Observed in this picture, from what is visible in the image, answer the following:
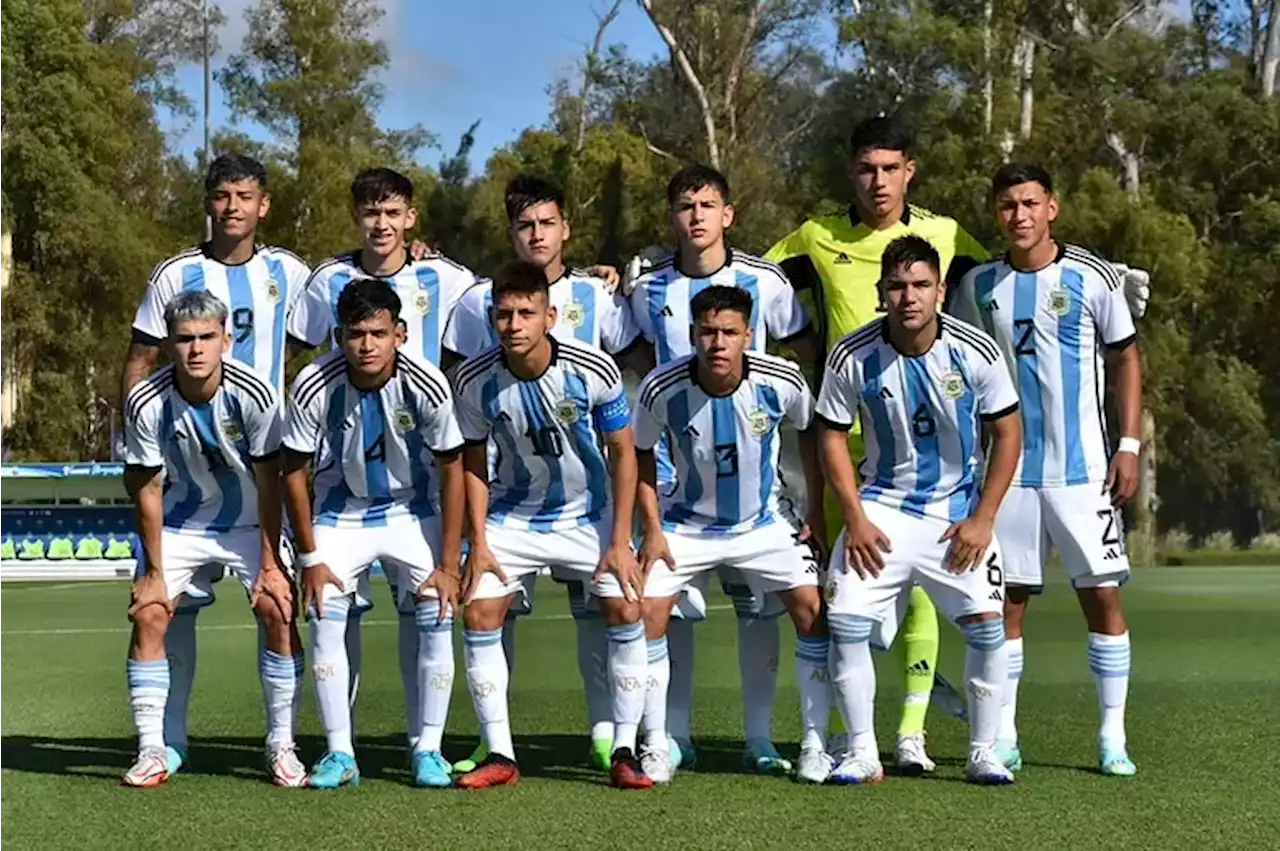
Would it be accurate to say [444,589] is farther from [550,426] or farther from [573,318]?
[573,318]

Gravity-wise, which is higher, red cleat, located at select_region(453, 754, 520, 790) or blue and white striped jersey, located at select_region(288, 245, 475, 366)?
blue and white striped jersey, located at select_region(288, 245, 475, 366)

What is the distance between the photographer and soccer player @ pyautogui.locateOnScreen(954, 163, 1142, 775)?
626 centimetres

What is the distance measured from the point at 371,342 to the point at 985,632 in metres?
2.30

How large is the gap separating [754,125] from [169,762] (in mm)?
27825

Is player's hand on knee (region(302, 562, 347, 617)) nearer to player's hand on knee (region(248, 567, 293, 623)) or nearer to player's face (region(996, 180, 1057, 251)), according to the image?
player's hand on knee (region(248, 567, 293, 623))

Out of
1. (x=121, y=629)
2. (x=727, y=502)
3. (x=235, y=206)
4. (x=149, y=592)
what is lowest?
(x=121, y=629)

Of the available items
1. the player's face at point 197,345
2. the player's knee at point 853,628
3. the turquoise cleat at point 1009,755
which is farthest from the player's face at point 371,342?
the turquoise cleat at point 1009,755

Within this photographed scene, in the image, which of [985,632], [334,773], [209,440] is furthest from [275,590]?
[985,632]

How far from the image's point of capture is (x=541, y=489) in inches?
247

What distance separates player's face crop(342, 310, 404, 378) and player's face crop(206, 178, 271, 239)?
0.92 m

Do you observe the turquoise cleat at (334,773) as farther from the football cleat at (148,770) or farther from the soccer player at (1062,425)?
the soccer player at (1062,425)

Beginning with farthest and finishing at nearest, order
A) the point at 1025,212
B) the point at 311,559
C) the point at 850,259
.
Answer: the point at 850,259, the point at 1025,212, the point at 311,559

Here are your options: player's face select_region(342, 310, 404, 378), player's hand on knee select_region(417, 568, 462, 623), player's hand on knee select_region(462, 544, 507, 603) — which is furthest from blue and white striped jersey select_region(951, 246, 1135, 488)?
player's face select_region(342, 310, 404, 378)

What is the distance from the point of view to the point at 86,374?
34.3 meters
